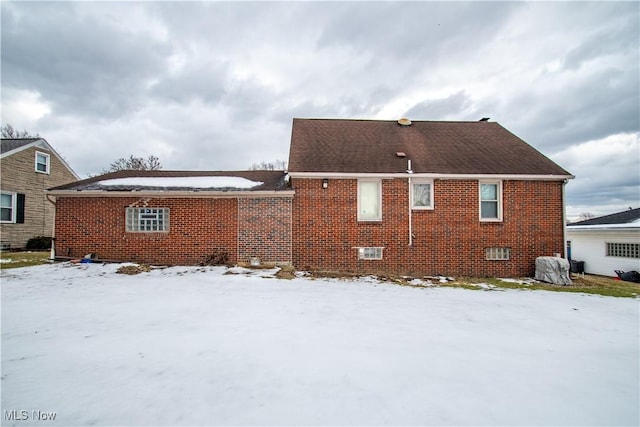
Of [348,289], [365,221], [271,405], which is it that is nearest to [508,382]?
[271,405]

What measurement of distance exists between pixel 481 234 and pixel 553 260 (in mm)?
2461

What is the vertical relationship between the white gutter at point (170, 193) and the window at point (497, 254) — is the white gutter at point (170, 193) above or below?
above

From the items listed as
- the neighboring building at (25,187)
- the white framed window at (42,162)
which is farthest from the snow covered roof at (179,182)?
the white framed window at (42,162)

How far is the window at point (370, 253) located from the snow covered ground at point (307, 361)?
4.52m

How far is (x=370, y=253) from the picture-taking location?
11078 mm

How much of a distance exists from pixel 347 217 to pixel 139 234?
24.1 feet

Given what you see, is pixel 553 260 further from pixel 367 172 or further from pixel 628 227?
pixel 628 227

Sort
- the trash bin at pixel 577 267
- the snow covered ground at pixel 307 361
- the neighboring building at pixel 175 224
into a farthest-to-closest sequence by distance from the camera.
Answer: the trash bin at pixel 577 267 → the neighboring building at pixel 175 224 → the snow covered ground at pixel 307 361

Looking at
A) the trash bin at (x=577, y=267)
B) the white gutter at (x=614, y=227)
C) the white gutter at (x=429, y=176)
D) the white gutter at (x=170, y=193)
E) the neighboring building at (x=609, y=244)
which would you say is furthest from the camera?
the trash bin at (x=577, y=267)

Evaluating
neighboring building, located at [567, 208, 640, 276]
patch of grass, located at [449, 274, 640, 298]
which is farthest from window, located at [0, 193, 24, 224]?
neighboring building, located at [567, 208, 640, 276]

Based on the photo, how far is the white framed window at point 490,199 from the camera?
37.4 ft

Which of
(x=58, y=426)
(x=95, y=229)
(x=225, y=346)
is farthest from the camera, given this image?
(x=95, y=229)

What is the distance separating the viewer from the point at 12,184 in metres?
16.9

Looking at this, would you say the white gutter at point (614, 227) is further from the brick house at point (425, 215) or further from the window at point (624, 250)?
the brick house at point (425, 215)
